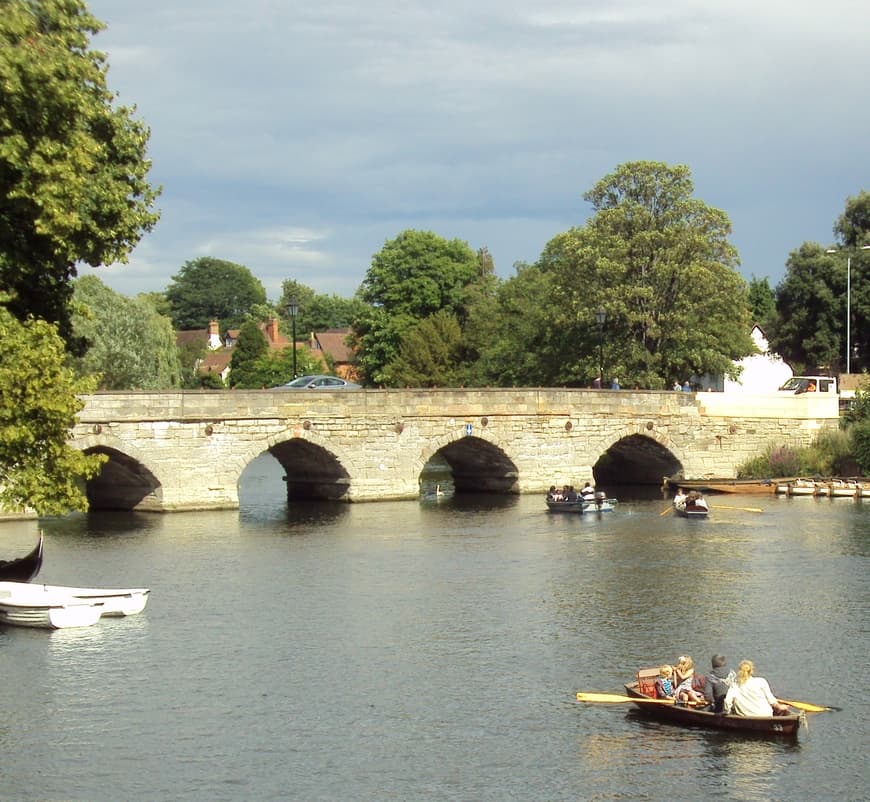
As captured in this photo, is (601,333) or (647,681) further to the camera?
(601,333)

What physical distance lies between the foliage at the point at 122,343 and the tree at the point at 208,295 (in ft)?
301

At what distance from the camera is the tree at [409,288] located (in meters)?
84.4

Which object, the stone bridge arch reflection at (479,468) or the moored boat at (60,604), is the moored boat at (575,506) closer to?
the stone bridge arch reflection at (479,468)

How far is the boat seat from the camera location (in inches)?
838

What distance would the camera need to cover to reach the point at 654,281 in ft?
199

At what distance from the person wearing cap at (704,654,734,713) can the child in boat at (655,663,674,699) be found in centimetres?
53

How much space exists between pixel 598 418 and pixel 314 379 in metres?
16.5

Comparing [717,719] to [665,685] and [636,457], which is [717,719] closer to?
[665,685]

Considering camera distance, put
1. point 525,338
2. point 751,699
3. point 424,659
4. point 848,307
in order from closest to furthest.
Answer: point 751,699, point 424,659, point 848,307, point 525,338

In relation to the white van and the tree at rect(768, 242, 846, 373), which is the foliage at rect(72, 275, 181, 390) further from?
the tree at rect(768, 242, 846, 373)

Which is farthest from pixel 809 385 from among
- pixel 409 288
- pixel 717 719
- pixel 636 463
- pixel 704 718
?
→ pixel 717 719

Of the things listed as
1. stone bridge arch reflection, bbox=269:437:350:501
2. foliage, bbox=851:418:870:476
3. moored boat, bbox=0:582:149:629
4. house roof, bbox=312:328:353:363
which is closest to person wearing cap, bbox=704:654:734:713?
moored boat, bbox=0:582:149:629

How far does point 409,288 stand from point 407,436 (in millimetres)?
38271

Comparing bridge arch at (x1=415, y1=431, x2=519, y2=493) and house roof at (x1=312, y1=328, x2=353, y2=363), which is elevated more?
house roof at (x1=312, y1=328, x2=353, y2=363)
